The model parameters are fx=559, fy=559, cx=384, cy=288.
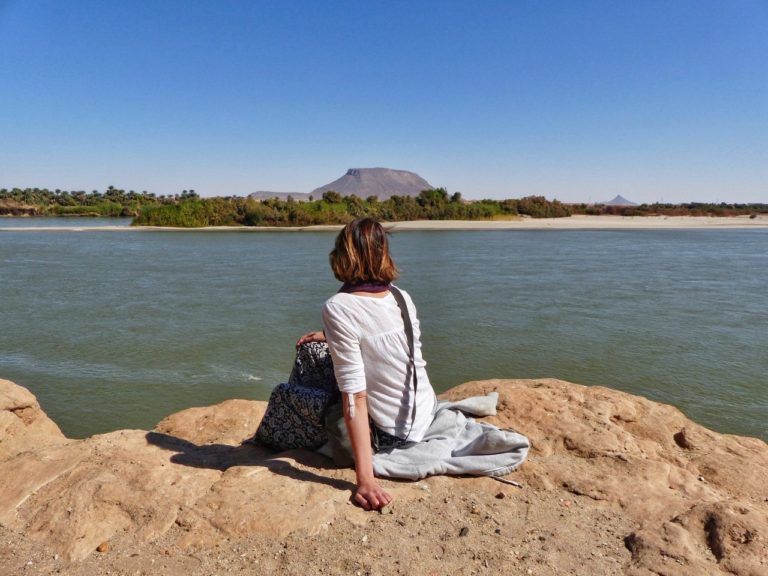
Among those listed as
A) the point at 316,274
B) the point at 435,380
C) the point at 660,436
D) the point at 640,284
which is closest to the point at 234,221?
the point at 316,274

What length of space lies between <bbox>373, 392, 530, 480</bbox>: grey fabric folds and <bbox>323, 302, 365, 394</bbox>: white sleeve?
51 cm

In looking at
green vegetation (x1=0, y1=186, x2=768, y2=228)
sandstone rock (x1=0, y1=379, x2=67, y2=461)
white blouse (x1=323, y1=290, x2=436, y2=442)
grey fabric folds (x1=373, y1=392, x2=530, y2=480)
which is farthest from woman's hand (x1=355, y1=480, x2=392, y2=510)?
green vegetation (x1=0, y1=186, x2=768, y2=228)

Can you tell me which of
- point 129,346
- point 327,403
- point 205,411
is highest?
point 327,403

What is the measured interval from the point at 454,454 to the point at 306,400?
82 centimetres

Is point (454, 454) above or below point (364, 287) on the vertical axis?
below

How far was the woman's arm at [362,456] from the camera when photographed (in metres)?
2.51

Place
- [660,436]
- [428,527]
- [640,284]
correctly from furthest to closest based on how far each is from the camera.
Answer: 1. [640,284]
2. [660,436]
3. [428,527]

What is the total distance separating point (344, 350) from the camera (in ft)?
8.30

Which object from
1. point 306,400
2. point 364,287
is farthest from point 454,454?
point 364,287

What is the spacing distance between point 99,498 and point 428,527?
153cm

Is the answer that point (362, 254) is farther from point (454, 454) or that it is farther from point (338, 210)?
point (338, 210)

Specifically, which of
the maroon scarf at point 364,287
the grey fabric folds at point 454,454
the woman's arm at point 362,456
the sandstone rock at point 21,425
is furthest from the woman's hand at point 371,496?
the sandstone rock at point 21,425

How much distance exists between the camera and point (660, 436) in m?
3.73

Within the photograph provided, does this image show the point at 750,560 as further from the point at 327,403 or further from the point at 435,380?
the point at 435,380
